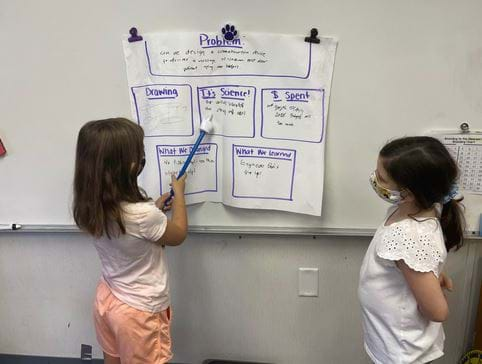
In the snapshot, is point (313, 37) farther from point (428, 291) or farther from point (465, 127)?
point (428, 291)

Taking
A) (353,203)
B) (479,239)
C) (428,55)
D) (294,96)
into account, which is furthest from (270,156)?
(479,239)

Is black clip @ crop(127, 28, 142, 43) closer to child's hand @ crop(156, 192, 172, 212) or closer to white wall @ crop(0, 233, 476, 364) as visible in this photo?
child's hand @ crop(156, 192, 172, 212)

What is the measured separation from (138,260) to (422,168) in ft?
2.63

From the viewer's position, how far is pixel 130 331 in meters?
1.23

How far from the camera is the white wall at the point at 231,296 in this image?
4.87 feet

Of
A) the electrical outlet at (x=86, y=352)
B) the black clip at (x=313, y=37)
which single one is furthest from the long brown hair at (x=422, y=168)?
the electrical outlet at (x=86, y=352)

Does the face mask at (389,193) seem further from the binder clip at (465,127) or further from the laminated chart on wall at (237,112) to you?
the binder clip at (465,127)

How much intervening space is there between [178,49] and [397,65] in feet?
2.20

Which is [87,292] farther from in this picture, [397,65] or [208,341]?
[397,65]

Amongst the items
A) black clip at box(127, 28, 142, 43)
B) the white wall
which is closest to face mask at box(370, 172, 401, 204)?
the white wall

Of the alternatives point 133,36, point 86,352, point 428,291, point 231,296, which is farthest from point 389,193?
point 86,352

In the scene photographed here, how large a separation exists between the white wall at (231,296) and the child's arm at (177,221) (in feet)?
0.84

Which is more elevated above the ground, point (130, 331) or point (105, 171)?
point (105, 171)

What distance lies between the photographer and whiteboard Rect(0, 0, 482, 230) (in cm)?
122
